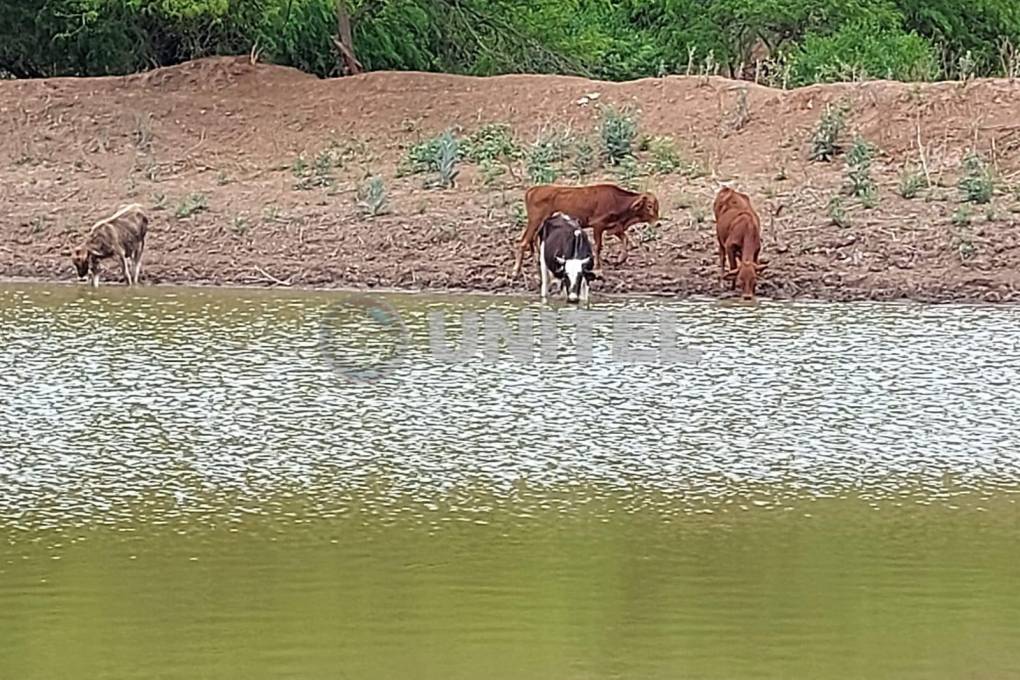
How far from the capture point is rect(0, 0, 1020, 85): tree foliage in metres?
33.4

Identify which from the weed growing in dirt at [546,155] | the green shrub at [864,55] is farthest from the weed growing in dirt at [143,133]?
the green shrub at [864,55]

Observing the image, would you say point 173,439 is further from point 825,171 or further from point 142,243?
point 825,171

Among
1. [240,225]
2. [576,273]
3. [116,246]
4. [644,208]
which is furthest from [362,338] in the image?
[240,225]

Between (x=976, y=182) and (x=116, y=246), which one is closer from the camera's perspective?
(x=116, y=246)

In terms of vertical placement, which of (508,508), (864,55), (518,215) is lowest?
(508,508)

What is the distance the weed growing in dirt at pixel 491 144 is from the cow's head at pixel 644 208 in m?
5.32

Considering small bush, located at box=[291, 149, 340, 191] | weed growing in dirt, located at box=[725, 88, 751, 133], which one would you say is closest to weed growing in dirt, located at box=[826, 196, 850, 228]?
weed growing in dirt, located at box=[725, 88, 751, 133]

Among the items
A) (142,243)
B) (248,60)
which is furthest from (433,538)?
(248,60)

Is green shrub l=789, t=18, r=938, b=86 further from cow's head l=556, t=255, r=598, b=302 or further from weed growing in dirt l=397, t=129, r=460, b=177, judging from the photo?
cow's head l=556, t=255, r=598, b=302

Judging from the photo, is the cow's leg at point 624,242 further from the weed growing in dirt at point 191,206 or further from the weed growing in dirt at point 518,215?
the weed growing in dirt at point 191,206

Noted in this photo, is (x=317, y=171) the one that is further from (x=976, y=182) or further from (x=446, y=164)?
(x=976, y=182)

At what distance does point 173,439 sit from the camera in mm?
13977

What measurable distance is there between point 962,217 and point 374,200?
22.5ft

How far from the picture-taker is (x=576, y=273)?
70.2ft
